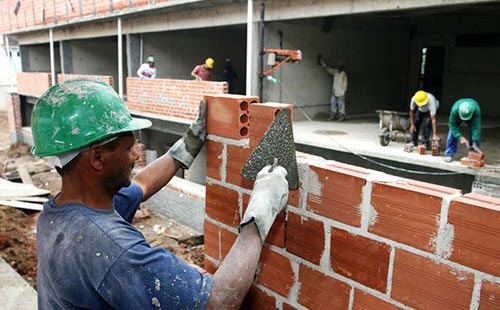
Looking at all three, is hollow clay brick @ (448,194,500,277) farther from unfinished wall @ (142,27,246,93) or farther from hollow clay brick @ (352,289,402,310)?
unfinished wall @ (142,27,246,93)

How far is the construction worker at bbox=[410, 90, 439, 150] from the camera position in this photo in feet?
23.1

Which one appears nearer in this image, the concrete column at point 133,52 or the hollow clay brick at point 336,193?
the hollow clay brick at point 336,193

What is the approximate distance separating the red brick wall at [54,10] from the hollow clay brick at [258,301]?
30.1ft

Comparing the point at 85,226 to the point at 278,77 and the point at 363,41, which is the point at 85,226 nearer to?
the point at 278,77

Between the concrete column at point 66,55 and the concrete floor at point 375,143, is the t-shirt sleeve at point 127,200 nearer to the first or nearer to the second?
the concrete floor at point 375,143

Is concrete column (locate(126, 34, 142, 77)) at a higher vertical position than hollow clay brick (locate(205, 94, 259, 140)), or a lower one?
higher

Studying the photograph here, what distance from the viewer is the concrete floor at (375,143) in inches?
242

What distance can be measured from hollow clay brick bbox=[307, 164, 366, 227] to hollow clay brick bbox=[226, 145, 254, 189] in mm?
376

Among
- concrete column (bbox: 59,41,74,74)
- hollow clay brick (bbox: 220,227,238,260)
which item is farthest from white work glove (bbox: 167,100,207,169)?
concrete column (bbox: 59,41,74,74)

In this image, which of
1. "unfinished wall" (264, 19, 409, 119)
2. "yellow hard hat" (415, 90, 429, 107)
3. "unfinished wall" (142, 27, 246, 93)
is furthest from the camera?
"unfinished wall" (142, 27, 246, 93)

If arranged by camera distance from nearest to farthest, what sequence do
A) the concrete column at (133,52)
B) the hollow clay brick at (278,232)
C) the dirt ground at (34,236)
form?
the hollow clay brick at (278,232) → the dirt ground at (34,236) → the concrete column at (133,52)

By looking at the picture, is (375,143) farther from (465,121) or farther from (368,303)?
(368,303)

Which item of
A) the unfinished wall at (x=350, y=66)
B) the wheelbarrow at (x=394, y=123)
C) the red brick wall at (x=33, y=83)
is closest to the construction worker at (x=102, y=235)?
the wheelbarrow at (x=394, y=123)

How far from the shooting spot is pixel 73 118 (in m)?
1.43
